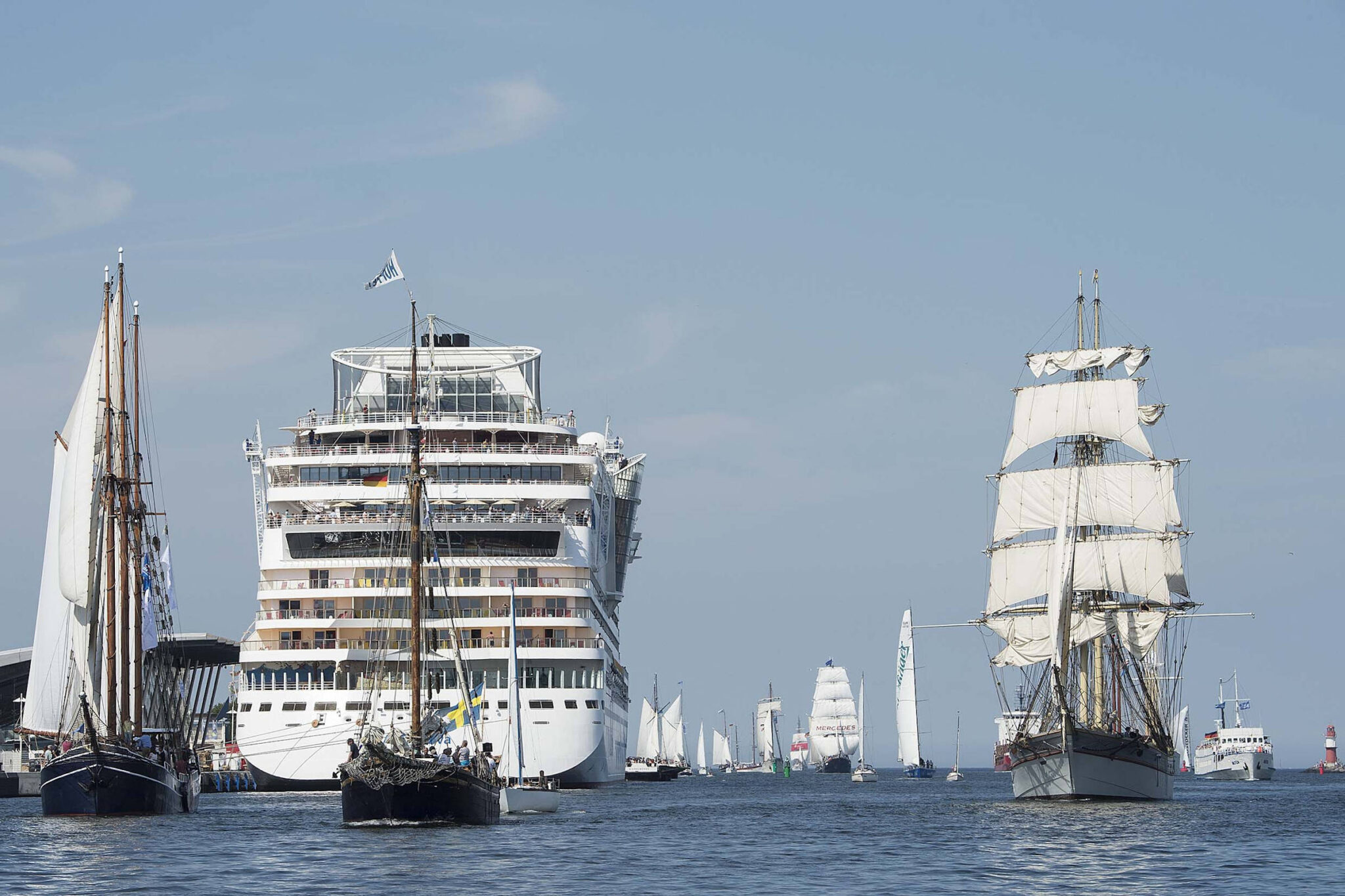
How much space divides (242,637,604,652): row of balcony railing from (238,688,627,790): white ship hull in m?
2.29

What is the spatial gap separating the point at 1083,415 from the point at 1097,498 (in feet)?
15.9

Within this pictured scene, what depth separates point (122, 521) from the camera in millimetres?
67062

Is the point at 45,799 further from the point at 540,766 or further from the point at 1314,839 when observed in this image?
the point at 1314,839

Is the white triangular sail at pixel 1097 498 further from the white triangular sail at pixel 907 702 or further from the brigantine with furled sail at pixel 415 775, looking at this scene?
the white triangular sail at pixel 907 702

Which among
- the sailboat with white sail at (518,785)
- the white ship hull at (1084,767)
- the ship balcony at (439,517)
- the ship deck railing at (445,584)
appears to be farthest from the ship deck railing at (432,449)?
the white ship hull at (1084,767)

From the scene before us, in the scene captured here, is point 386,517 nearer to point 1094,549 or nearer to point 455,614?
point 455,614

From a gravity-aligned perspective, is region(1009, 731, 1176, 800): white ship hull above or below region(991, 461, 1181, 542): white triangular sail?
below

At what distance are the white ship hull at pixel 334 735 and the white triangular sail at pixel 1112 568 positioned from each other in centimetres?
2689

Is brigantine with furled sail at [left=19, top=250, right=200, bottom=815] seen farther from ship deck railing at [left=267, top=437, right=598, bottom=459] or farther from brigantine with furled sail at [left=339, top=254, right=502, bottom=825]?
ship deck railing at [left=267, top=437, right=598, bottom=459]

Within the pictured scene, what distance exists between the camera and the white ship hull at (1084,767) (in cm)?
7719

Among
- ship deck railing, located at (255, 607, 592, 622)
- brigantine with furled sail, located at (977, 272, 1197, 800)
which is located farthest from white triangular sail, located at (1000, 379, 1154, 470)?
ship deck railing, located at (255, 607, 592, 622)

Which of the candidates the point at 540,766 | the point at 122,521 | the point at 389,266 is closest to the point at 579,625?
the point at 540,766

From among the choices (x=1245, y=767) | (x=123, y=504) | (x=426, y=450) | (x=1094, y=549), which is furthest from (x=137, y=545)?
(x=1245, y=767)

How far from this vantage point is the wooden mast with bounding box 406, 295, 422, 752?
58.2 m
